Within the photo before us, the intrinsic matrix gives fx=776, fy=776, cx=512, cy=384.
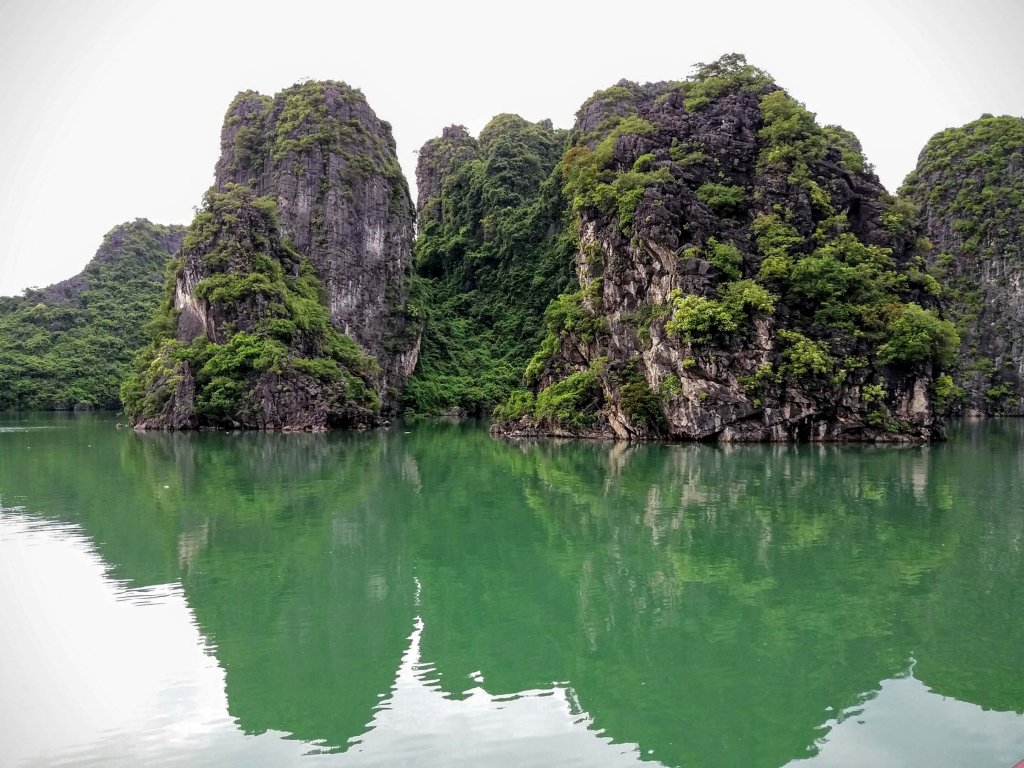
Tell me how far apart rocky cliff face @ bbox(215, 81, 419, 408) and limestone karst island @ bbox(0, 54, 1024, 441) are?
20cm

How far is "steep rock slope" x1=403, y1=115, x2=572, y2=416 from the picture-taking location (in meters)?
69.0

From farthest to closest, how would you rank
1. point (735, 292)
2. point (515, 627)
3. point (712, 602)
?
1. point (735, 292)
2. point (712, 602)
3. point (515, 627)

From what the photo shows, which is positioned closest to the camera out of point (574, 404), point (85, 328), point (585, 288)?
point (574, 404)

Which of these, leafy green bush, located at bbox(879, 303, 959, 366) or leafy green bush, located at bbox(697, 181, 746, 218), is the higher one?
leafy green bush, located at bbox(697, 181, 746, 218)

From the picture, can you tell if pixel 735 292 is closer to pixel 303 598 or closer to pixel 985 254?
pixel 303 598

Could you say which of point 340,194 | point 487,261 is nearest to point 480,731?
point 340,194

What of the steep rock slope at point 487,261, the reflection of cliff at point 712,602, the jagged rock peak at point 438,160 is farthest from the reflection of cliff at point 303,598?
the jagged rock peak at point 438,160

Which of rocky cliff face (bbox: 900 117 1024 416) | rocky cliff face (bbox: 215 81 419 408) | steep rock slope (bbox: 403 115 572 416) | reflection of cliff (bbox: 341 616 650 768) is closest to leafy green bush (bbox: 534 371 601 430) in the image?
rocky cliff face (bbox: 215 81 419 408)

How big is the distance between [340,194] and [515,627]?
182 feet

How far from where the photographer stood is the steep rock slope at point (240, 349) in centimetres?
4566

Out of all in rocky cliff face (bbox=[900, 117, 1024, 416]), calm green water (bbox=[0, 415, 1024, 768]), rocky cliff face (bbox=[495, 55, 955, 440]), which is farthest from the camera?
rocky cliff face (bbox=[900, 117, 1024, 416])

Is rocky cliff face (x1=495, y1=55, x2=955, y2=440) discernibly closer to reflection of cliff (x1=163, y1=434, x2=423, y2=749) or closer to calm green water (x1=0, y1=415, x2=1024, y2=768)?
calm green water (x1=0, y1=415, x2=1024, y2=768)

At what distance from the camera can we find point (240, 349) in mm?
46219

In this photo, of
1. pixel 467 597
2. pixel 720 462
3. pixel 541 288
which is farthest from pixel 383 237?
pixel 467 597
